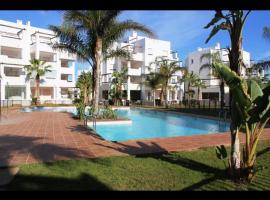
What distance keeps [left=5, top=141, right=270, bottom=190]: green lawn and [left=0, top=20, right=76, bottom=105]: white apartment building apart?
3449 cm

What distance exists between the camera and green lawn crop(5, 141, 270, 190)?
17.2 ft

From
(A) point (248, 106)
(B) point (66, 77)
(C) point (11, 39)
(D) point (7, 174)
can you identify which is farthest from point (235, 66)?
(B) point (66, 77)

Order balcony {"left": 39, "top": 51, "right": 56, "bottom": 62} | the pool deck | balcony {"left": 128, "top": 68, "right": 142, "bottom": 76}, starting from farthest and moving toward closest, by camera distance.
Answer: balcony {"left": 128, "top": 68, "right": 142, "bottom": 76} < balcony {"left": 39, "top": 51, "right": 56, "bottom": 62} < the pool deck

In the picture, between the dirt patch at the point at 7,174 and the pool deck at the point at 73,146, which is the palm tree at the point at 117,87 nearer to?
the pool deck at the point at 73,146

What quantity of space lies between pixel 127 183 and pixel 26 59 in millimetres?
42353

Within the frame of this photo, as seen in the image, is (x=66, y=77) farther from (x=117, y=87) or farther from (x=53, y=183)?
(x=53, y=183)

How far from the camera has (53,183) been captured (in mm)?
5328

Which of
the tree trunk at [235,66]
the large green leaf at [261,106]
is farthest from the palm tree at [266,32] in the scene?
the large green leaf at [261,106]

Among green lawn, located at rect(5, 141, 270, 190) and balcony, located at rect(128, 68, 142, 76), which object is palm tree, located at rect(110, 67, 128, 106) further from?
green lawn, located at rect(5, 141, 270, 190)

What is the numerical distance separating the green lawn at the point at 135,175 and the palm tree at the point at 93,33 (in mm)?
10958

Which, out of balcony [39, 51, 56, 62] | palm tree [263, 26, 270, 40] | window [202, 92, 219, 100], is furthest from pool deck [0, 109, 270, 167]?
window [202, 92, 219, 100]

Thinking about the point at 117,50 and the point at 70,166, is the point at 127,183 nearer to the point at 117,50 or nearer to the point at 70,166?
the point at 70,166
